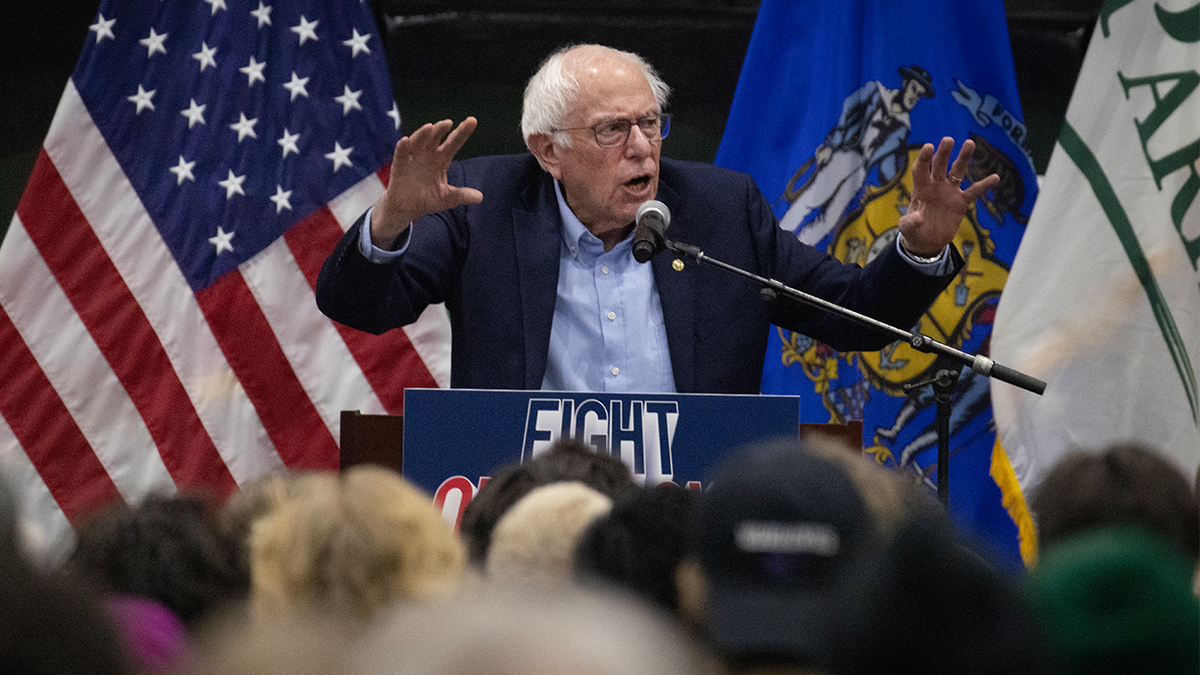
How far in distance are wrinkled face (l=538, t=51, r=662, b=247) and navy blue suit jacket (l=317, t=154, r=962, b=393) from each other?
3.0 inches

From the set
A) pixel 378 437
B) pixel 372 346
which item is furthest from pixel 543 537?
pixel 372 346

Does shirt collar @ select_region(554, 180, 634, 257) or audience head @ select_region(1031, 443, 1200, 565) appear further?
shirt collar @ select_region(554, 180, 634, 257)

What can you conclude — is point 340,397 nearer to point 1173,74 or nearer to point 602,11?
point 602,11

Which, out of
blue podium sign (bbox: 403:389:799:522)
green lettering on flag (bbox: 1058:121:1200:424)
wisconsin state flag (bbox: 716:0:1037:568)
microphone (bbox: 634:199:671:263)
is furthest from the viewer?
wisconsin state flag (bbox: 716:0:1037:568)

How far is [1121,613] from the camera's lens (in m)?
0.87

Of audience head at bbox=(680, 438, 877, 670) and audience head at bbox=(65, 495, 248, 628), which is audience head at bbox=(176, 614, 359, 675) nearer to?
audience head at bbox=(680, 438, 877, 670)

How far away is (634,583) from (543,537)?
17 cm

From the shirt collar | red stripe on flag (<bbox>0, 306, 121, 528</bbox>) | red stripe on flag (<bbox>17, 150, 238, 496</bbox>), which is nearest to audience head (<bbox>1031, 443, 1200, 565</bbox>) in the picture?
the shirt collar

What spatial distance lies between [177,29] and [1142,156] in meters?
3.19

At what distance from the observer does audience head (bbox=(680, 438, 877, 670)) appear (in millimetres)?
824

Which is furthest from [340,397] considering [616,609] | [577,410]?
[616,609]

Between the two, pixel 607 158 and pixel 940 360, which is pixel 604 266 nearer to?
pixel 607 158

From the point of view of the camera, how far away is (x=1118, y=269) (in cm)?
379

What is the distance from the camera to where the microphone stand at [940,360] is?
7.89 feet
